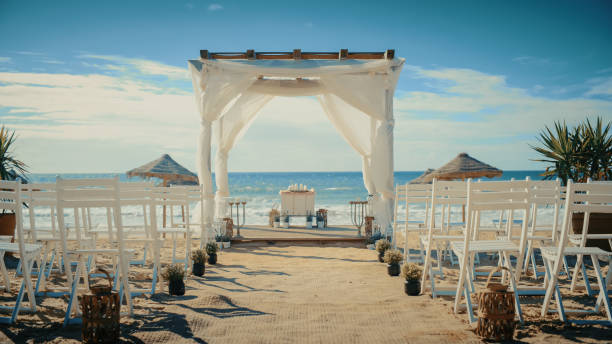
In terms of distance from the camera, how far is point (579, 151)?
640cm

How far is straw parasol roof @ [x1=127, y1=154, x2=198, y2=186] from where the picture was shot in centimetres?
841

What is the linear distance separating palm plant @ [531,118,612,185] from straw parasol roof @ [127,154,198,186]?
267 inches

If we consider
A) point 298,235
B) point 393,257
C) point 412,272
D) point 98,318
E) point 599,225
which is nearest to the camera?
point 98,318

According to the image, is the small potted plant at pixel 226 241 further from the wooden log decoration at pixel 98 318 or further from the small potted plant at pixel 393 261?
the wooden log decoration at pixel 98 318

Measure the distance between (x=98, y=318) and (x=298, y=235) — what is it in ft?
17.7

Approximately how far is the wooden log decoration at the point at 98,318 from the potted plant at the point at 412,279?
2.36m

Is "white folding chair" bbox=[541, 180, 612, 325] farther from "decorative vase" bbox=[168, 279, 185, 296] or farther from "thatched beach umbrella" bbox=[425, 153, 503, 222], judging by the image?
"thatched beach umbrella" bbox=[425, 153, 503, 222]

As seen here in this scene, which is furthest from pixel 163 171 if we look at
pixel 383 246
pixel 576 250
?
pixel 576 250

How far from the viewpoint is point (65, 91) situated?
16766 mm

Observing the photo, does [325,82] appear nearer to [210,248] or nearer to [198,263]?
[210,248]

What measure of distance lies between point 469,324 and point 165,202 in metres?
3.14

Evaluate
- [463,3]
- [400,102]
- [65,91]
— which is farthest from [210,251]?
[400,102]

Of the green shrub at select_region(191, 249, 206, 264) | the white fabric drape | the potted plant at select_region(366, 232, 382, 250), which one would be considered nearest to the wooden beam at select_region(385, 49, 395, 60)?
the white fabric drape

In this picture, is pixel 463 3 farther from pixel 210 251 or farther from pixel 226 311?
pixel 226 311
